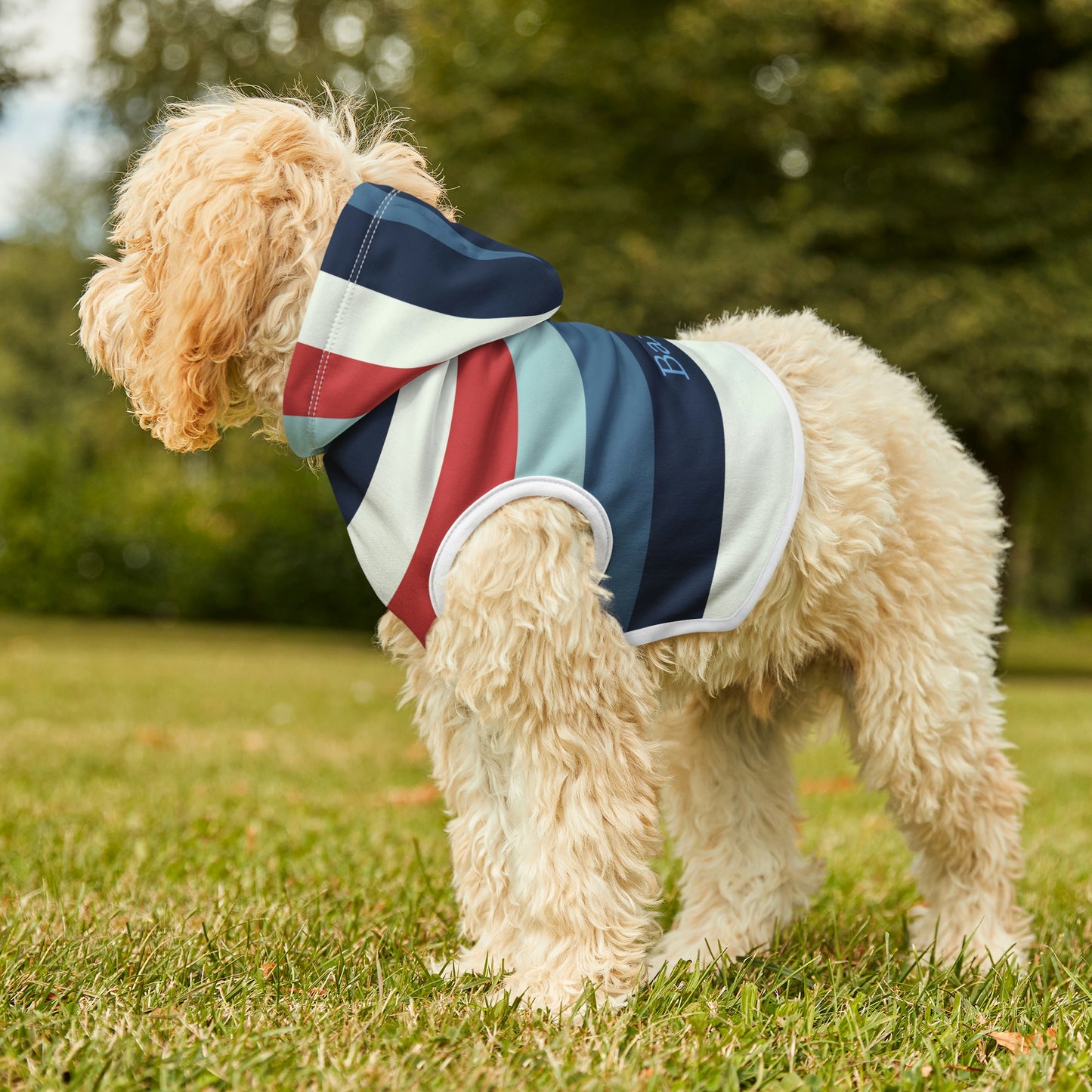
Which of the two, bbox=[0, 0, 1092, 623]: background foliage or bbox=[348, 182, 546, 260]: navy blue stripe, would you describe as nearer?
bbox=[348, 182, 546, 260]: navy blue stripe

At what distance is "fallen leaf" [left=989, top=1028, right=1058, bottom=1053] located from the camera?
2318 millimetres

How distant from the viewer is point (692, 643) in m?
2.62

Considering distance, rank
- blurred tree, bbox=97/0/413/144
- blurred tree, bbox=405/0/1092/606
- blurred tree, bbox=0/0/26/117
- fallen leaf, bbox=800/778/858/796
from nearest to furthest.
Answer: fallen leaf, bbox=800/778/858/796 → blurred tree, bbox=0/0/26/117 → blurred tree, bbox=405/0/1092/606 → blurred tree, bbox=97/0/413/144

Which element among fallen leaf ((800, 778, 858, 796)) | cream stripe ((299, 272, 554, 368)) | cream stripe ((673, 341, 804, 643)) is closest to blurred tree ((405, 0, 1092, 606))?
fallen leaf ((800, 778, 858, 796))

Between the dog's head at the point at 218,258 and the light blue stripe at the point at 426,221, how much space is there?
10 cm

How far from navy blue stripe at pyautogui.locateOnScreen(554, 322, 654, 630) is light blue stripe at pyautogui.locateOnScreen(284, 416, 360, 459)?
517 mm

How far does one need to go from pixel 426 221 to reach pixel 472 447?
544 millimetres

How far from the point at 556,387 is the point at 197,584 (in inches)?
761

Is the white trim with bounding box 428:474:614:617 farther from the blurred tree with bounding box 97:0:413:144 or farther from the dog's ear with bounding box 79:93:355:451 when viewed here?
the blurred tree with bounding box 97:0:413:144

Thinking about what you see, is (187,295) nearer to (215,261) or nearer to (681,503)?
(215,261)

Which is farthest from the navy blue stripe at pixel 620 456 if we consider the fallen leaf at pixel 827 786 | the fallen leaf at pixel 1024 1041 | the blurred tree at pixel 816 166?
the blurred tree at pixel 816 166

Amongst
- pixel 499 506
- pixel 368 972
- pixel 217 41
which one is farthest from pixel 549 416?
pixel 217 41

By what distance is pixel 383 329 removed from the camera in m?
2.39

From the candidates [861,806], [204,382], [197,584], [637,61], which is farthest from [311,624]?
[204,382]
